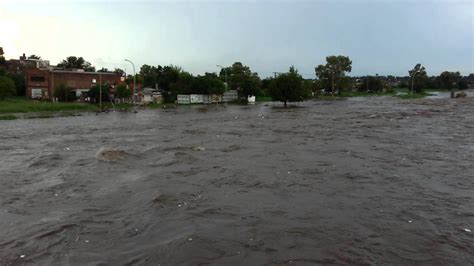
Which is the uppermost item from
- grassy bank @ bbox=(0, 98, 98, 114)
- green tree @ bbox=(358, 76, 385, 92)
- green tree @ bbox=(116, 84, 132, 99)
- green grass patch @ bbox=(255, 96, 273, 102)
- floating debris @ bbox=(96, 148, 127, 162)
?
green tree @ bbox=(358, 76, 385, 92)

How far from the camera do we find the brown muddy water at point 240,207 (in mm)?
7879

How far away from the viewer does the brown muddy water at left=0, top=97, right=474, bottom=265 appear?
7879mm

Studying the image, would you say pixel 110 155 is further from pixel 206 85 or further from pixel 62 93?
pixel 206 85

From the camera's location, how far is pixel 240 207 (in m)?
10.9

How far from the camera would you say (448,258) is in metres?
7.60

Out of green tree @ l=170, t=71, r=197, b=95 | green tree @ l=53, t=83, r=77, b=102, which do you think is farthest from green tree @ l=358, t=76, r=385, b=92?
green tree @ l=53, t=83, r=77, b=102

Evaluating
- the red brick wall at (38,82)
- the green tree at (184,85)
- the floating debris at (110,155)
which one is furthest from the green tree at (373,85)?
the floating debris at (110,155)

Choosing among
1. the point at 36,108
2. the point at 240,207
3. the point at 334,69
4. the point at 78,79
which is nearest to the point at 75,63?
the point at 78,79

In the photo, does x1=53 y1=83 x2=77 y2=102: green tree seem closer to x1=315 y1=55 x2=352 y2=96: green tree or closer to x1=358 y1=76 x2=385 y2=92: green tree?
x1=315 y1=55 x2=352 y2=96: green tree

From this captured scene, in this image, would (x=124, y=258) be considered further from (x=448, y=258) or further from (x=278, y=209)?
(x=448, y=258)

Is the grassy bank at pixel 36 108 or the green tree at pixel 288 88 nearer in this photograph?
the grassy bank at pixel 36 108

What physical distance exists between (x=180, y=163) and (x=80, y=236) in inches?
353

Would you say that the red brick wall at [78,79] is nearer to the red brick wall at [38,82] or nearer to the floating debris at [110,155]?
the red brick wall at [38,82]

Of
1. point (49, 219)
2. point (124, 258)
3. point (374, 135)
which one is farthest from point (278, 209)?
point (374, 135)
